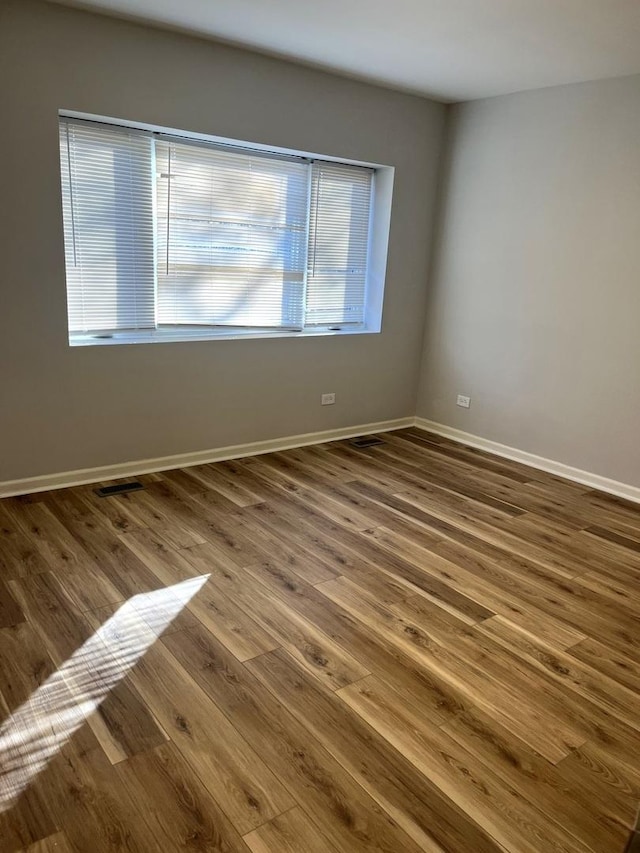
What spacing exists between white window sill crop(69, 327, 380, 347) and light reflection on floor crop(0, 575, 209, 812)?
5.71 ft

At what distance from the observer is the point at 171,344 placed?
13.1ft

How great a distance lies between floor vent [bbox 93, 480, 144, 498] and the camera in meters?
3.70

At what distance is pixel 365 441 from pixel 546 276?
6.02 feet

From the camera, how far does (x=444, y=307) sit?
5188 millimetres

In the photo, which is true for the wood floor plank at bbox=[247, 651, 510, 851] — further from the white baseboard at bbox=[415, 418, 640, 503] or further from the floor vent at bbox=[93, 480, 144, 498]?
the white baseboard at bbox=[415, 418, 640, 503]

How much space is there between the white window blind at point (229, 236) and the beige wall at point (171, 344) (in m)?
0.23

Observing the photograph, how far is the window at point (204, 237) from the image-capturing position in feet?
12.0

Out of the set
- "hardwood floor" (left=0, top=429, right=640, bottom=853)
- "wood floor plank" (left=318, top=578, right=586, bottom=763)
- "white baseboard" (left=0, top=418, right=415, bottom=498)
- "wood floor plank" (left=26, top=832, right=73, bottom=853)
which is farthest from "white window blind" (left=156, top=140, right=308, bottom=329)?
"wood floor plank" (left=26, top=832, right=73, bottom=853)

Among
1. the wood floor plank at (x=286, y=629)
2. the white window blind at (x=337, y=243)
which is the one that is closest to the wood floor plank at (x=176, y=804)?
the wood floor plank at (x=286, y=629)

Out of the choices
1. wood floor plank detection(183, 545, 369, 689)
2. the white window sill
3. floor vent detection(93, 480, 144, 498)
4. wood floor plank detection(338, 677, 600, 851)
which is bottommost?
wood floor plank detection(338, 677, 600, 851)

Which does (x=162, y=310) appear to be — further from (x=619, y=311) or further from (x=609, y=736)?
(x=609, y=736)

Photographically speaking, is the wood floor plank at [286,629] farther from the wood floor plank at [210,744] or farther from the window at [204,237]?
the window at [204,237]

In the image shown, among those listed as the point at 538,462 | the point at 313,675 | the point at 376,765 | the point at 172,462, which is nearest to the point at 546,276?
the point at 538,462

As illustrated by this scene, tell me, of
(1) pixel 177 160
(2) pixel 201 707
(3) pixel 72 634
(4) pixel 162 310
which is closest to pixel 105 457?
(4) pixel 162 310
